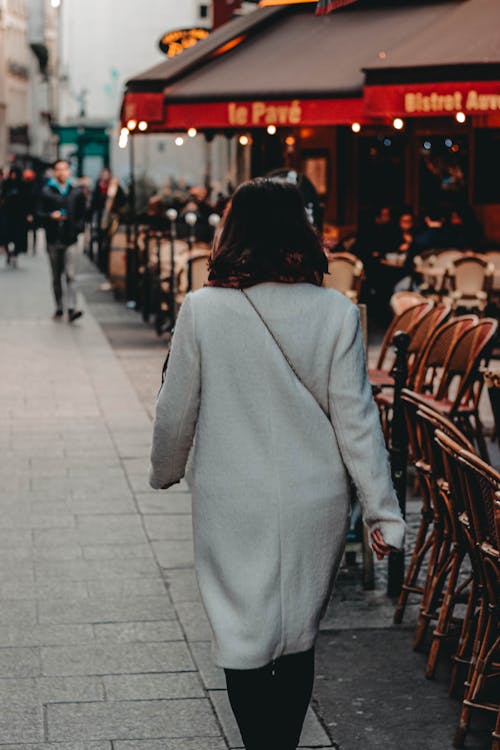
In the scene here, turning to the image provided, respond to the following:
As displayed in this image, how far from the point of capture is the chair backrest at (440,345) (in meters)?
9.20

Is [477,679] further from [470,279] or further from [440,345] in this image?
[470,279]

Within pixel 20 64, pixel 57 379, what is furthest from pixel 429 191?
pixel 20 64

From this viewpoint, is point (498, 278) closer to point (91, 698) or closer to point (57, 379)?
point (57, 379)

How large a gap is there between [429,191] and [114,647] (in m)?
16.8

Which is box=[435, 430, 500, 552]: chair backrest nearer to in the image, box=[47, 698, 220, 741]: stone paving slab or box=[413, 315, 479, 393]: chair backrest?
box=[47, 698, 220, 741]: stone paving slab

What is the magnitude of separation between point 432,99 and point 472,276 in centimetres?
295

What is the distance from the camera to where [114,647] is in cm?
593

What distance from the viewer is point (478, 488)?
4820 millimetres

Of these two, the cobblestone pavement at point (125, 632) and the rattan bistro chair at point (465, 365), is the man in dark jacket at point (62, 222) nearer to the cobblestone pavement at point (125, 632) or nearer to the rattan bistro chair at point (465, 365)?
the cobblestone pavement at point (125, 632)

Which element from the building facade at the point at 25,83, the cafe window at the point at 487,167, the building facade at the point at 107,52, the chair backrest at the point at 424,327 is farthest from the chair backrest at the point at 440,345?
the building facade at the point at 25,83

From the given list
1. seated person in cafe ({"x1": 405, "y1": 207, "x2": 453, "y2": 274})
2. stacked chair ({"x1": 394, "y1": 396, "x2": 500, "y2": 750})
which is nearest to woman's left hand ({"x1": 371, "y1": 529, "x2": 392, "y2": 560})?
stacked chair ({"x1": 394, "y1": 396, "x2": 500, "y2": 750})

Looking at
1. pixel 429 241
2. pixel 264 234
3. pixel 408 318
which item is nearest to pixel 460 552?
pixel 264 234

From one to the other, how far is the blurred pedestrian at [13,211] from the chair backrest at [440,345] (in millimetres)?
20190

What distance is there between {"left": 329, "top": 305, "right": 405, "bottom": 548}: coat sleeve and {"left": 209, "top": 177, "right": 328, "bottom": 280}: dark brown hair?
0.72ft
